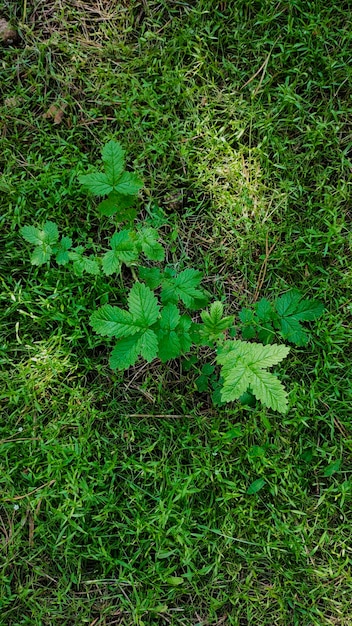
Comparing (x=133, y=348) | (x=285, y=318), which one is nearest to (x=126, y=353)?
(x=133, y=348)

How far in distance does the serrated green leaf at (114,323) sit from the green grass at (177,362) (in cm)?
40

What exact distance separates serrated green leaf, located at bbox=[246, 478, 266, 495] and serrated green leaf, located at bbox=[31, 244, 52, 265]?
1.44 m

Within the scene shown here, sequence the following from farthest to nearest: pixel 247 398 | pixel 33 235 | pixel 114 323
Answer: pixel 33 235
pixel 247 398
pixel 114 323

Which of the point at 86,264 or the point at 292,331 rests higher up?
the point at 86,264

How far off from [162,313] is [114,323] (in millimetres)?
229

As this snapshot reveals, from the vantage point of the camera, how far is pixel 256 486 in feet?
8.32

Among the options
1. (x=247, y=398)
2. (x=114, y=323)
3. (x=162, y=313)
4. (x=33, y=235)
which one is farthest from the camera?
(x=33, y=235)

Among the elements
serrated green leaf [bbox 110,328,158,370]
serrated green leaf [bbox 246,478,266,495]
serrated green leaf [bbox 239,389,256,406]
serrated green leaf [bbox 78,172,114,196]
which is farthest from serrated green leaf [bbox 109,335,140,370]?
serrated green leaf [bbox 246,478,266,495]

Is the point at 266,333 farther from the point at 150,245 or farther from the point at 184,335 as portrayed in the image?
the point at 150,245

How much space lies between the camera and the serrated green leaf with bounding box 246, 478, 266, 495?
2.53 meters

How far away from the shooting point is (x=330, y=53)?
277cm

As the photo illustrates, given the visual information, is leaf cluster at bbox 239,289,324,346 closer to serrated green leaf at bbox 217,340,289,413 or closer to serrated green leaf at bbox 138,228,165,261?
serrated green leaf at bbox 217,340,289,413

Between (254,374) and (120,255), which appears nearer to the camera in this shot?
(254,374)

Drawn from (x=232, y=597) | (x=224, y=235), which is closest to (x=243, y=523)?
(x=232, y=597)
